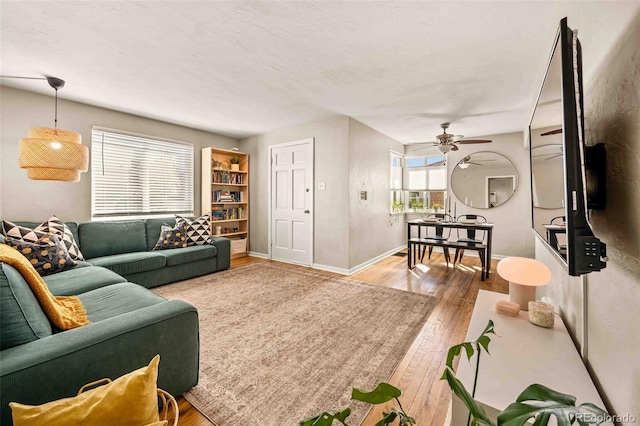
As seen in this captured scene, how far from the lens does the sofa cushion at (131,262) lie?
3055mm

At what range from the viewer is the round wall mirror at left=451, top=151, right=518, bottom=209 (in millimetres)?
5189

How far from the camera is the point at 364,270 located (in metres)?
4.39

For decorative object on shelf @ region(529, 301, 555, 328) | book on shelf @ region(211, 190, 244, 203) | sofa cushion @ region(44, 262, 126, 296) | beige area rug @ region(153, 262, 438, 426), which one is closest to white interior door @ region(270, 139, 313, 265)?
book on shelf @ region(211, 190, 244, 203)

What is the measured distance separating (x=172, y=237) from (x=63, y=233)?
3.94ft

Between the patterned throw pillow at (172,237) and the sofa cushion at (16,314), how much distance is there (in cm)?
278

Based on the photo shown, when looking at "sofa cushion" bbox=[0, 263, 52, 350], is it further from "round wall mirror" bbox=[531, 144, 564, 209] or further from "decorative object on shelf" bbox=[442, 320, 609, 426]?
"round wall mirror" bbox=[531, 144, 564, 209]

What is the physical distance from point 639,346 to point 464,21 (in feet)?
7.18

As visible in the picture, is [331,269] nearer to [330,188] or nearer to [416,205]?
[330,188]

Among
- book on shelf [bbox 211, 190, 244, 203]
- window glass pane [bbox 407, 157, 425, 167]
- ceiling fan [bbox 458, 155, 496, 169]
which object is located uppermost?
window glass pane [bbox 407, 157, 425, 167]

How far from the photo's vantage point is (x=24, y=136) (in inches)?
125

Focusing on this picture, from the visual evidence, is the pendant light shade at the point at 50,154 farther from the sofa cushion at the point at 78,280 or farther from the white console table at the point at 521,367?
the white console table at the point at 521,367

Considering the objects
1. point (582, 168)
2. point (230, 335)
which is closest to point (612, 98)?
point (582, 168)

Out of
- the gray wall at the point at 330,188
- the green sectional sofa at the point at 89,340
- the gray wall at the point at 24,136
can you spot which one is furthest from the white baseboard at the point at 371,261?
the gray wall at the point at 24,136

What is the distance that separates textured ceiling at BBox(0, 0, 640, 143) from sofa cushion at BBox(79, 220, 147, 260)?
166 cm
